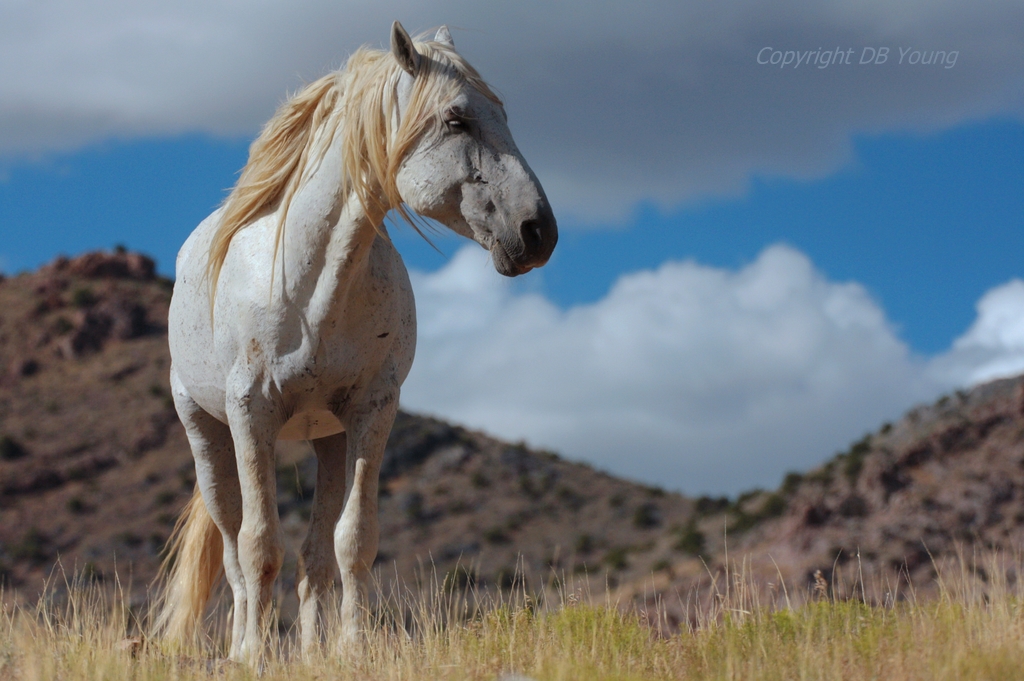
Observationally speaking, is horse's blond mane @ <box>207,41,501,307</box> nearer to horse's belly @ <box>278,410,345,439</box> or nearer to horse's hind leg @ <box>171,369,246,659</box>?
horse's belly @ <box>278,410,345,439</box>

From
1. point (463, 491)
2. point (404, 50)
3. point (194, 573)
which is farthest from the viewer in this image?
point (463, 491)

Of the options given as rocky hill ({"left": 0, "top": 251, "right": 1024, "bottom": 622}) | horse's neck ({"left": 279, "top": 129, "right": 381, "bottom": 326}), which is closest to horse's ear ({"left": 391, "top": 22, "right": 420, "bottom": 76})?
horse's neck ({"left": 279, "top": 129, "right": 381, "bottom": 326})

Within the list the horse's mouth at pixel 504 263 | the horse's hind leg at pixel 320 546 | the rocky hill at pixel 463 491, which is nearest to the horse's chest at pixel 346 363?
the horse's hind leg at pixel 320 546

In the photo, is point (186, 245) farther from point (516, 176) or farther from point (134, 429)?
point (134, 429)

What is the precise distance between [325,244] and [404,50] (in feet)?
3.33

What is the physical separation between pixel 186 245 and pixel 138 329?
4331 cm

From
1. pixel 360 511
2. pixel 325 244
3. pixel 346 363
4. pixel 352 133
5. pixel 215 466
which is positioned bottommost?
pixel 360 511

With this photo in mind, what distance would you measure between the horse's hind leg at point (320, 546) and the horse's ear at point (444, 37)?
7.23 ft

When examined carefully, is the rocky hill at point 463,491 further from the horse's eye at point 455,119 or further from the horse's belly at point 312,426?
the horse's eye at point 455,119

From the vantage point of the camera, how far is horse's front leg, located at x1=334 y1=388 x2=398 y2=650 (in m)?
4.88

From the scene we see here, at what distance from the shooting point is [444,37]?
203 inches

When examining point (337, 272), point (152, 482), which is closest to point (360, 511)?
point (337, 272)

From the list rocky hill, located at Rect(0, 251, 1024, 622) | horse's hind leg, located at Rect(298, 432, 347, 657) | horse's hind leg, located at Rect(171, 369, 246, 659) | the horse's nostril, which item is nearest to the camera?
the horse's nostril

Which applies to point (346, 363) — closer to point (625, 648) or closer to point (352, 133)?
point (352, 133)
